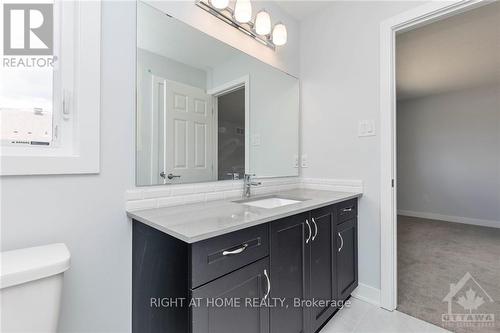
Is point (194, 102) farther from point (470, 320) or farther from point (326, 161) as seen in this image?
point (470, 320)

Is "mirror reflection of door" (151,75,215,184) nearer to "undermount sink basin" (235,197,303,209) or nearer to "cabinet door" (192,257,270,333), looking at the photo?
"undermount sink basin" (235,197,303,209)

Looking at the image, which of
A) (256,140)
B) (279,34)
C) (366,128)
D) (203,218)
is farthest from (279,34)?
(203,218)

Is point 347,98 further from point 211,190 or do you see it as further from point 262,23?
point 211,190

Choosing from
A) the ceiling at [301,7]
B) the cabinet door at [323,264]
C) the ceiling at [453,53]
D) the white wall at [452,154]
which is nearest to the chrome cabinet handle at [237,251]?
the cabinet door at [323,264]

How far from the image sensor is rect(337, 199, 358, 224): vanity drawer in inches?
64.1

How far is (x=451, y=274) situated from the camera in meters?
2.20

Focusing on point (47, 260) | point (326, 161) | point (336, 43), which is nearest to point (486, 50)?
point (336, 43)

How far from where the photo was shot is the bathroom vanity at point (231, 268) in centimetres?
85

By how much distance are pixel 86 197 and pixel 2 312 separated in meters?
0.45

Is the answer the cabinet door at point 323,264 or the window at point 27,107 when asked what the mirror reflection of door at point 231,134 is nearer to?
the cabinet door at point 323,264

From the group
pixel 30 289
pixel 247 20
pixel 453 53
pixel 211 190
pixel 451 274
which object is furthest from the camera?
pixel 453 53

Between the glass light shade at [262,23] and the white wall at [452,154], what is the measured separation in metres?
4.11
